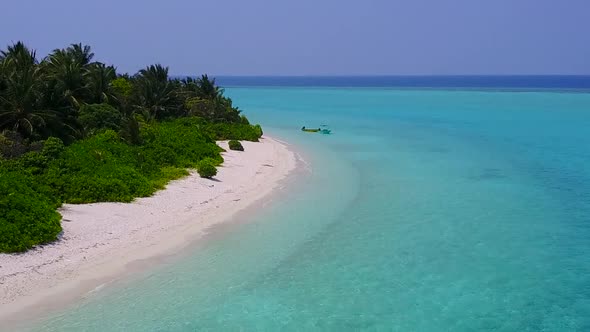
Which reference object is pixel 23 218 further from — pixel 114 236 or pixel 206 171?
pixel 206 171

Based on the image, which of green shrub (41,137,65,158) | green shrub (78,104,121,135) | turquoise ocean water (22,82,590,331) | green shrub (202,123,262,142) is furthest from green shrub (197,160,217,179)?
green shrub (202,123,262,142)

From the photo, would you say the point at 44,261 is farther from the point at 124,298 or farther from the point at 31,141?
the point at 31,141

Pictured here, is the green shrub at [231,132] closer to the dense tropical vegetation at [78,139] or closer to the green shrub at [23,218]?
the dense tropical vegetation at [78,139]

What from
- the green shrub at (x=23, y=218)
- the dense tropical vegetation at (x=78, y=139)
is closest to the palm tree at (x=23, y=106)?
the dense tropical vegetation at (x=78, y=139)

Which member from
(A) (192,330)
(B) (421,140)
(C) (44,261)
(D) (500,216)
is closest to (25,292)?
(C) (44,261)

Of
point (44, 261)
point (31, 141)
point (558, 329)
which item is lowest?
point (558, 329)

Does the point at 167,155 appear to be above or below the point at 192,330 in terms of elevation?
A: above
